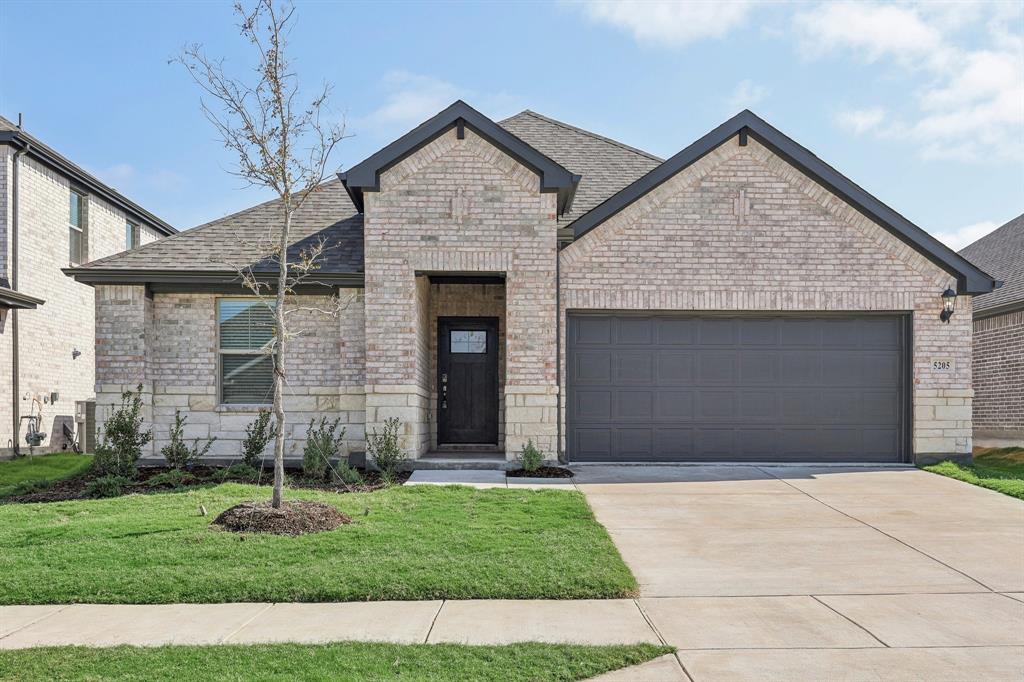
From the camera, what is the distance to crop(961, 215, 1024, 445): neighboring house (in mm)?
15531

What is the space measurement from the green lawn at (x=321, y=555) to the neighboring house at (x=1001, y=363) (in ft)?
37.6

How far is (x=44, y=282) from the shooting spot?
17234mm

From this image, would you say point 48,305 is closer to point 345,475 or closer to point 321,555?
point 345,475

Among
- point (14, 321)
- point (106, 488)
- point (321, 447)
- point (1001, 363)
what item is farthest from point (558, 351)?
point (14, 321)

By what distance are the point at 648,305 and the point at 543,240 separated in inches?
84.0

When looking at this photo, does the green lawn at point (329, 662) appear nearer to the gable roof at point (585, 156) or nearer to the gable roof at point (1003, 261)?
the gable roof at point (585, 156)

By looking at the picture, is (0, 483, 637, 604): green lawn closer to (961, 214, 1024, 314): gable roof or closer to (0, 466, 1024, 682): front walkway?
(0, 466, 1024, 682): front walkway

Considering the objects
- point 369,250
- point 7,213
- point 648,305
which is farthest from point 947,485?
point 7,213

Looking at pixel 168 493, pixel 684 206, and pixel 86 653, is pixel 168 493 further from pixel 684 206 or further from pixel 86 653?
pixel 684 206

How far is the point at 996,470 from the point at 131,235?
21.6 metres

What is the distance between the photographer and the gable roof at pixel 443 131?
12.0 meters

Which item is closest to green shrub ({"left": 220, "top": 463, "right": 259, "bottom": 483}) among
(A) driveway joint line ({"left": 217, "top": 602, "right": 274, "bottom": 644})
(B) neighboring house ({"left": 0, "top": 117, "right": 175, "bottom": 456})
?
(A) driveway joint line ({"left": 217, "top": 602, "right": 274, "bottom": 644})

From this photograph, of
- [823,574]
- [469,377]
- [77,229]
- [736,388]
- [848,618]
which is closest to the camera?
[848,618]

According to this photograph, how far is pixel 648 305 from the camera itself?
12.8 meters
